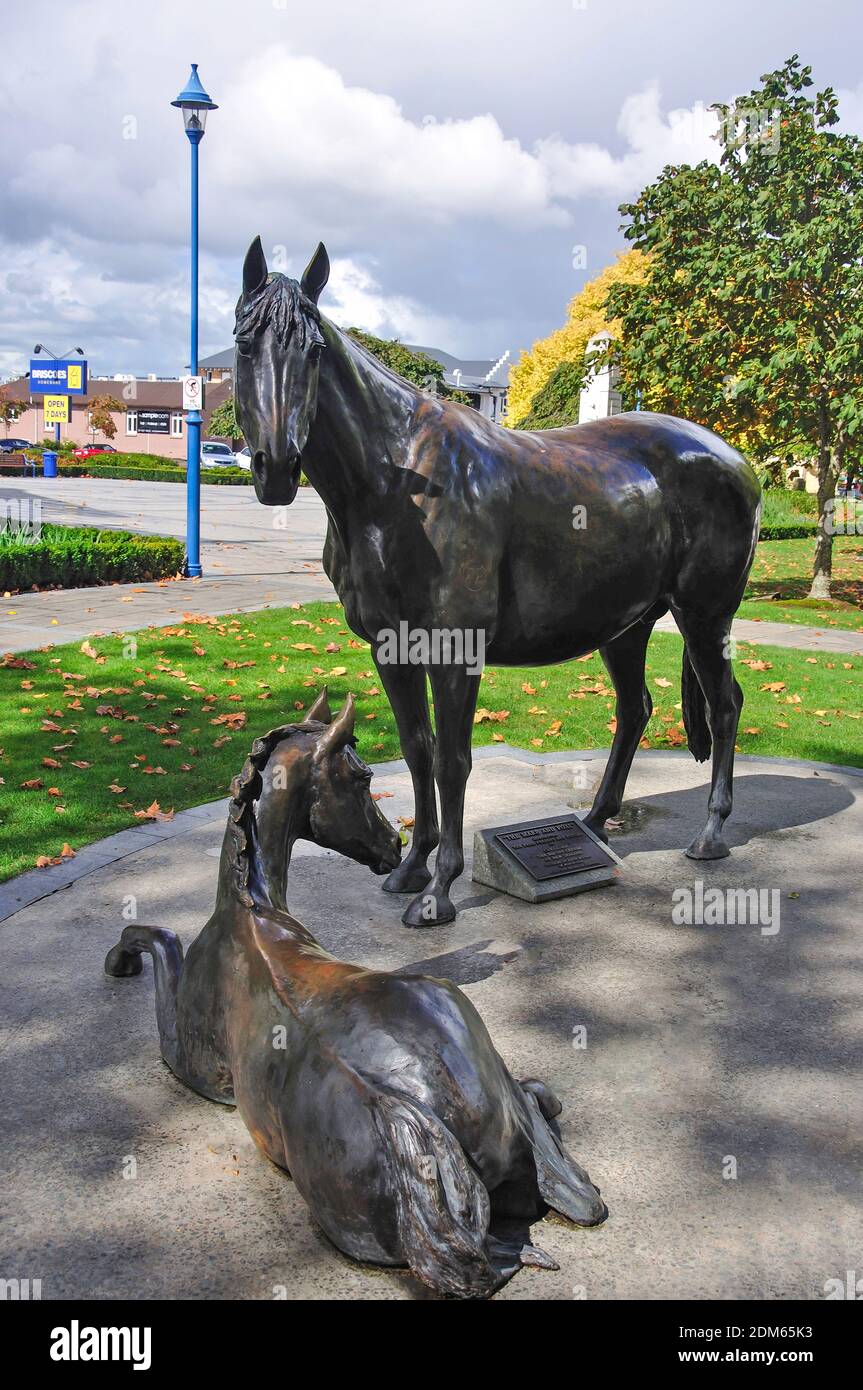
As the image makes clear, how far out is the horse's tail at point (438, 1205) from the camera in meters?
2.54

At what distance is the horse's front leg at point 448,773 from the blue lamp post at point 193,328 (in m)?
12.2

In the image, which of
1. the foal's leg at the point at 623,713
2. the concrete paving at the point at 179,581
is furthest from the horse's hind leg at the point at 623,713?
the concrete paving at the point at 179,581

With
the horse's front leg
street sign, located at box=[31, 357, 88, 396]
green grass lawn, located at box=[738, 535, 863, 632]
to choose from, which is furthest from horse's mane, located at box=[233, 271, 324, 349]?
street sign, located at box=[31, 357, 88, 396]

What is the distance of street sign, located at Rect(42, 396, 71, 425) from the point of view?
71.1 m

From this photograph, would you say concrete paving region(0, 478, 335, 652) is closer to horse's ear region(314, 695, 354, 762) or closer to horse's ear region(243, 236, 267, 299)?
horse's ear region(243, 236, 267, 299)

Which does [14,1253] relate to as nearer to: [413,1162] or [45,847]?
[413,1162]

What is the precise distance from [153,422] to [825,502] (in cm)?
10149

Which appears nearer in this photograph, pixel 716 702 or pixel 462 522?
pixel 462 522

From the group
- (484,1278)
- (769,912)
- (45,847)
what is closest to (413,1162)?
(484,1278)

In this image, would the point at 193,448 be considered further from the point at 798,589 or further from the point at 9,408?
the point at 9,408

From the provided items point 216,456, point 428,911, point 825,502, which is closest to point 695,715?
point 428,911

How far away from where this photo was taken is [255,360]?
397 centimetres

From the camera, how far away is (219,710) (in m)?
9.13

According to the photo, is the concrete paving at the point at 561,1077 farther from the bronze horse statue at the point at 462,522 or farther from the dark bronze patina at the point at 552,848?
the bronze horse statue at the point at 462,522
